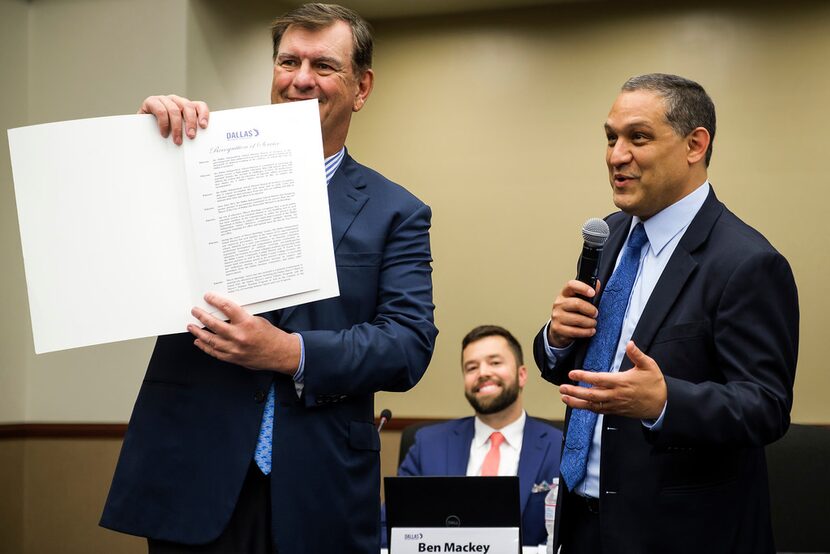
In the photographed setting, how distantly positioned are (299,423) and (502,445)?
2922mm

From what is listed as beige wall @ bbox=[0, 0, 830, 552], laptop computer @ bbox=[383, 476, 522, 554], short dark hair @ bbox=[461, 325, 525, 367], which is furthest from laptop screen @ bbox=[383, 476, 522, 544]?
beige wall @ bbox=[0, 0, 830, 552]

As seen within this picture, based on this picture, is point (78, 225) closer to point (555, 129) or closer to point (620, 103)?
point (620, 103)

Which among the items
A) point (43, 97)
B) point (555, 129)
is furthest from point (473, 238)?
point (43, 97)

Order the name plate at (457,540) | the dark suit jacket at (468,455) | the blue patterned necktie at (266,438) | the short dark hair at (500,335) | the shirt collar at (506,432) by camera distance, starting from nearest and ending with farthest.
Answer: the blue patterned necktie at (266,438)
the name plate at (457,540)
the dark suit jacket at (468,455)
the shirt collar at (506,432)
the short dark hair at (500,335)

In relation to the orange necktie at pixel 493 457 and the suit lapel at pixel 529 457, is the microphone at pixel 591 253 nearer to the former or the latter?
the suit lapel at pixel 529 457

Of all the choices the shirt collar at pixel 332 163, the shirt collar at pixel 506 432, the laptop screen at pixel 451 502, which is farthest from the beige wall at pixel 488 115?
the shirt collar at pixel 332 163

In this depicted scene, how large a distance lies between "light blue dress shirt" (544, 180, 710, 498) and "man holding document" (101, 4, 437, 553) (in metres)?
0.49

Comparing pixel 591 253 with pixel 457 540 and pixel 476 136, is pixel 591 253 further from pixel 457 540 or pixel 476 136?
pixel 476 136

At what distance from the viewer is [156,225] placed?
1.81 meters

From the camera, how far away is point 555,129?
568cm

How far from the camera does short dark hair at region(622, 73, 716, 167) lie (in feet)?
7.48

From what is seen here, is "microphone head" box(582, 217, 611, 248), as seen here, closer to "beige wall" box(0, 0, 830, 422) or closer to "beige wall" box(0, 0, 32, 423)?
"beige wall" box(0, 0, 830, 422)

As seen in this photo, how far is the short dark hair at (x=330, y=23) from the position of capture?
2096mm

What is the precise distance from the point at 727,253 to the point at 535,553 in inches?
69.2
